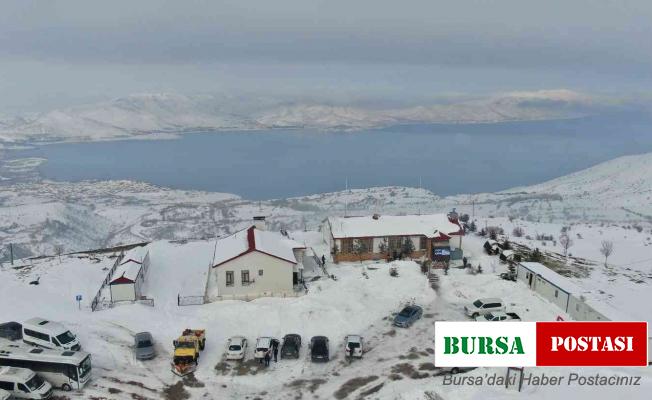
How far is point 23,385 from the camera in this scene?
1530cm

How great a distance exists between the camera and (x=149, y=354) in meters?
18.7

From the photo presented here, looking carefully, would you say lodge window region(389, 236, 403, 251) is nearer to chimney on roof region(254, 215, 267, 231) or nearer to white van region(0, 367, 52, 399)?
chimney on roof region(254, 215, 267, 231)

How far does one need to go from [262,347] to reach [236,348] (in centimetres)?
97

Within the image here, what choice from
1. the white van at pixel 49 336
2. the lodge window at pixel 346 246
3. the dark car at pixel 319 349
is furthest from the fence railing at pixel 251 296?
the white van at pixel 49 336

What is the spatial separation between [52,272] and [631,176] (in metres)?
120

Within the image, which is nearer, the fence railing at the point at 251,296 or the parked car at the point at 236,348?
the parked car at the point at 236,348

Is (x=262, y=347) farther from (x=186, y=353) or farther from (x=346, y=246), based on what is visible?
(x=346, y=246)

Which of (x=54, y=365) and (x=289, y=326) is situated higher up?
(x=54, y=365)

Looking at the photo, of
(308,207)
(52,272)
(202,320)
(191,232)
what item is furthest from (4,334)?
(308,207)

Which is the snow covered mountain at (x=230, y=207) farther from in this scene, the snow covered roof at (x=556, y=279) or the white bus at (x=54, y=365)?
the white bus at (x=54, y=365)

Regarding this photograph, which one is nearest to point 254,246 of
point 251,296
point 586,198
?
point 251,296

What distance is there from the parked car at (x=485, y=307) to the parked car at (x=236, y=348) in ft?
32.0

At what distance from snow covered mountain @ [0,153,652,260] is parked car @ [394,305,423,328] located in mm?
52071

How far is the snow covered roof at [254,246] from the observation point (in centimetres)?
2505
